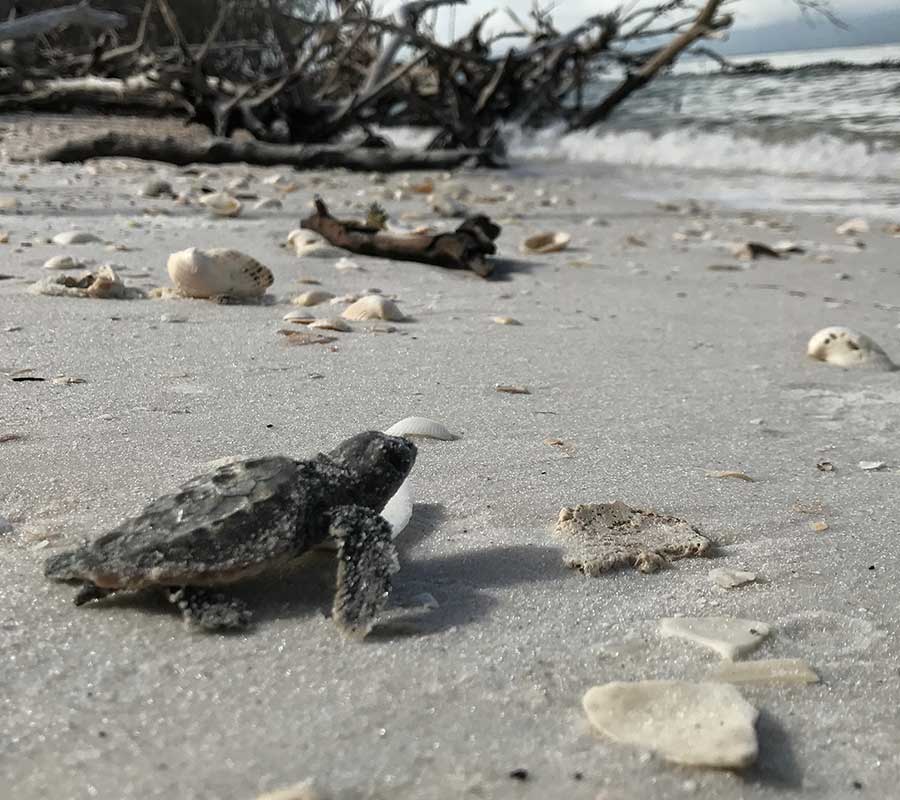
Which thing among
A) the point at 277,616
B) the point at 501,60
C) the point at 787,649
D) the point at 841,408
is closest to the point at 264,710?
the point at 277,616

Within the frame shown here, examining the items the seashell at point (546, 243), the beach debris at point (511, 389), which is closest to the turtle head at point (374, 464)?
the beach debris at point (511, 389)

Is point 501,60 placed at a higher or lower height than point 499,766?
higher

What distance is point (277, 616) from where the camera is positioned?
1.36 meters

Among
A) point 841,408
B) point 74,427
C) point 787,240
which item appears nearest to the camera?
point 74,427

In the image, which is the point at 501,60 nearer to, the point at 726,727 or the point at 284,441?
the point at 284,441

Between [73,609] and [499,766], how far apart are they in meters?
0.62

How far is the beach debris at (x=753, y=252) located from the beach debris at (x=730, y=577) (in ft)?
13.0

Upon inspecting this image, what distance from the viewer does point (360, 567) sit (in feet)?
4.46

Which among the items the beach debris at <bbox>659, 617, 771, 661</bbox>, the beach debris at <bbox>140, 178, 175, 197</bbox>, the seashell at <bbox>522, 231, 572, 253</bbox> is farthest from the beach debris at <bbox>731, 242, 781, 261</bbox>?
the beach debris at <bbox>659, 617, 771, 661</bbox>

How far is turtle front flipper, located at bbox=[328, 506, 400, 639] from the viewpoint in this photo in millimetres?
1314

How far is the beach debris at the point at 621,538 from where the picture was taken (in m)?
1.57

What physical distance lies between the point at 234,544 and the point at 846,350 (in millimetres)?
2272

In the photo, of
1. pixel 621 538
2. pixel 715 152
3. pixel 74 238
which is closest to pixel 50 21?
pixel 74 238

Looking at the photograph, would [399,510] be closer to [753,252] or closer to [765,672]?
[765,672]
